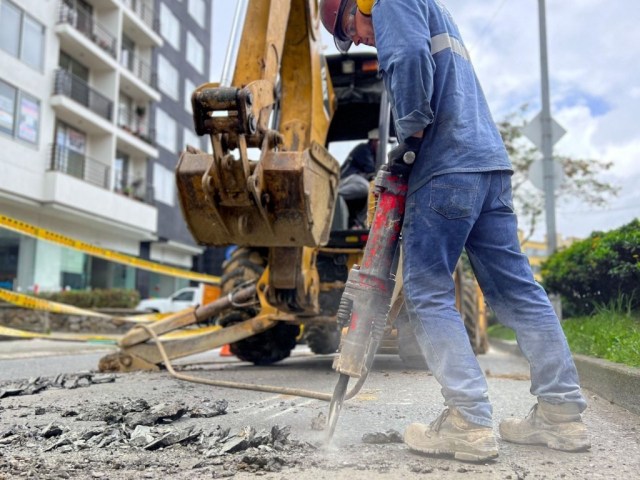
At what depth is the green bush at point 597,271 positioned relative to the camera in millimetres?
6098

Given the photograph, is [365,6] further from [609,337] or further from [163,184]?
[163,184]

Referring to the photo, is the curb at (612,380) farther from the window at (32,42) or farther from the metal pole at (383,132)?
the window at (32,42)

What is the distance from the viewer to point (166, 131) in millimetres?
29766

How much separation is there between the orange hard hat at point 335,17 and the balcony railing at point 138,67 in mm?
25164

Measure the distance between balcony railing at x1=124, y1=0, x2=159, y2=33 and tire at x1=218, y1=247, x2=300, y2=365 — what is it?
23812 mm

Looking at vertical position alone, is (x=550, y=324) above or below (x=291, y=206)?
below

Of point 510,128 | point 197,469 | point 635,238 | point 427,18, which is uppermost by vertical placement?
point 510,128

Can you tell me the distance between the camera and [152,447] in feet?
8.48

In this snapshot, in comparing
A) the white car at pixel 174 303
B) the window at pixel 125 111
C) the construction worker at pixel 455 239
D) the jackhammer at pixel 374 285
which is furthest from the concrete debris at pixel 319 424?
the window at pixel 125 111

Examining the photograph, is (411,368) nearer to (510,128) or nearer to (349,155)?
(349,155)

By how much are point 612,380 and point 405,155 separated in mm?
2476

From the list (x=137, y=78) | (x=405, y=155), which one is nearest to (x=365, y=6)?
(x=405, y=155)

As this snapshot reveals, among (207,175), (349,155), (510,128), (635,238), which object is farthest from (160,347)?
(510,128)

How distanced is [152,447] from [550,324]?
1793mm
